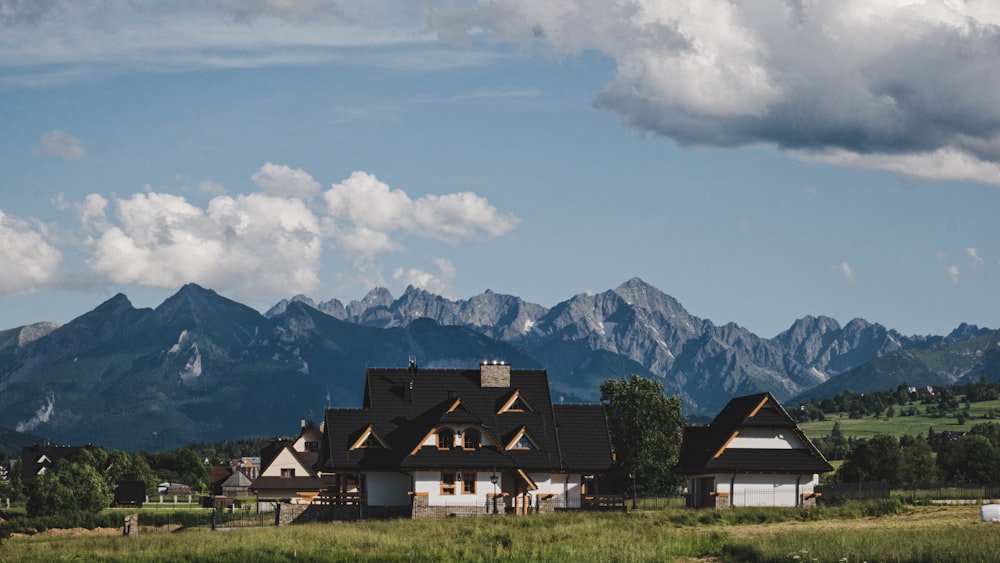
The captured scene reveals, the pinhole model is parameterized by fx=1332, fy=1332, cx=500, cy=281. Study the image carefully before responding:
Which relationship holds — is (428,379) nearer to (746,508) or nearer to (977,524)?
(746,508)

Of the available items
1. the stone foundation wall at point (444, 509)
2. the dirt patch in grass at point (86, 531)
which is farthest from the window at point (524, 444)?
the dirt patch in grass at point (86, 531)

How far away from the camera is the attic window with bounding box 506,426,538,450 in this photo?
84.4 meters

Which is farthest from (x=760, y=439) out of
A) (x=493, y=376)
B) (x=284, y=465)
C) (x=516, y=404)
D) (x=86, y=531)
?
(x=284, y=465)

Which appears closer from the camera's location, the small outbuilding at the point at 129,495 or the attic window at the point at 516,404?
the attic window at the point at 516,404

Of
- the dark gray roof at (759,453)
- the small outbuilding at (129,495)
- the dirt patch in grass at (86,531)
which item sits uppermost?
the dark gray roof at (759,453)

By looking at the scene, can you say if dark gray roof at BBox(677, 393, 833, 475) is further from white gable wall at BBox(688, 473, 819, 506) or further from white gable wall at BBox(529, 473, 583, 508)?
white gable wall at BBox(529, 473, 583, 508)

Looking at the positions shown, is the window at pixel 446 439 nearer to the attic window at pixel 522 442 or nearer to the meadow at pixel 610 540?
the attic window at pixel 522 442

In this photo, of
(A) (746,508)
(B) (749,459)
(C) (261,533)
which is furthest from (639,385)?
(C) (261,533)

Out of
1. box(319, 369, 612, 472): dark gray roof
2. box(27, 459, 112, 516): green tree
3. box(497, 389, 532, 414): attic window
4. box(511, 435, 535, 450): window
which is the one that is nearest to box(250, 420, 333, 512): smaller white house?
box(27, 459, 112, 516): green tree

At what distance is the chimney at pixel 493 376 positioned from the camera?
89.9 meters

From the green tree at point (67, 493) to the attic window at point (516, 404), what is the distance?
45026 millimetres

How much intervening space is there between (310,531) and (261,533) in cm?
329

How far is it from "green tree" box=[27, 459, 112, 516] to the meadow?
136 ft

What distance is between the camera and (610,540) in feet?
196
